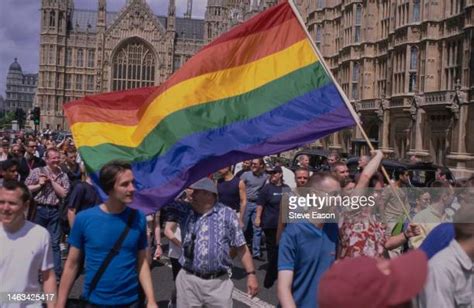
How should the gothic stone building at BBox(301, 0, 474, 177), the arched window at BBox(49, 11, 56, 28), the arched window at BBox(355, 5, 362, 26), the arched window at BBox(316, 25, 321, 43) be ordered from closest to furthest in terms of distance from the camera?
the gothic stone building at BBox(301, 0, 474, 177), the arched window at BBox(355, 5, 362, 26), the arched window at BBox(316, 25, 321, 43), the arched window at BBox(49, 11, 56, 28)

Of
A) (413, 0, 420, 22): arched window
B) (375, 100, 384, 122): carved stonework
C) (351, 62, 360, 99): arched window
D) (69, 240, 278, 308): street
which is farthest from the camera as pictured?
(351, 62, 360, 99): arched window

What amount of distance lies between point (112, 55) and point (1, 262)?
292ft

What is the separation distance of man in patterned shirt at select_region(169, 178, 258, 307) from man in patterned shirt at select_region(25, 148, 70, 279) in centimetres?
376

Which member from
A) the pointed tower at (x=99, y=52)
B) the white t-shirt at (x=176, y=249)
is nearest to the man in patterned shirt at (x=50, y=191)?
the white t-shirt at (x=176, y=249)

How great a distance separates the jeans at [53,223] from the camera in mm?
8711

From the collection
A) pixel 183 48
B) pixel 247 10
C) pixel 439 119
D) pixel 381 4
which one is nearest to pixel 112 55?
pixel 183 48

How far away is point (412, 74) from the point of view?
2858 centimetres

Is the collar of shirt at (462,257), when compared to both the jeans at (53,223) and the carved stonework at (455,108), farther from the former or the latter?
the carved stonework at (455,108)

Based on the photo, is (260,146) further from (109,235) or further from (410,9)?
(410,9)

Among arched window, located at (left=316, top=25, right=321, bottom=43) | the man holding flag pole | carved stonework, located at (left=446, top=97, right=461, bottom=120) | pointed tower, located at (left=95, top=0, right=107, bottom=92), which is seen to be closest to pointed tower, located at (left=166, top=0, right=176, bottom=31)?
pointed tower, located at (left=95, top=0, right=107, bottom=92)

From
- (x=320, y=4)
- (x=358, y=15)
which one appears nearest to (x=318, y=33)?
(x=320, y=4)

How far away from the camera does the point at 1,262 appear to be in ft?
13.5

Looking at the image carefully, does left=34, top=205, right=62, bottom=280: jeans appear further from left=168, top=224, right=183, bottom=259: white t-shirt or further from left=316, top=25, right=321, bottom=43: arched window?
left=316, top=25, right=321, bottom=43: arched window

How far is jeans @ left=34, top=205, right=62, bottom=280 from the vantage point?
8.71 m
